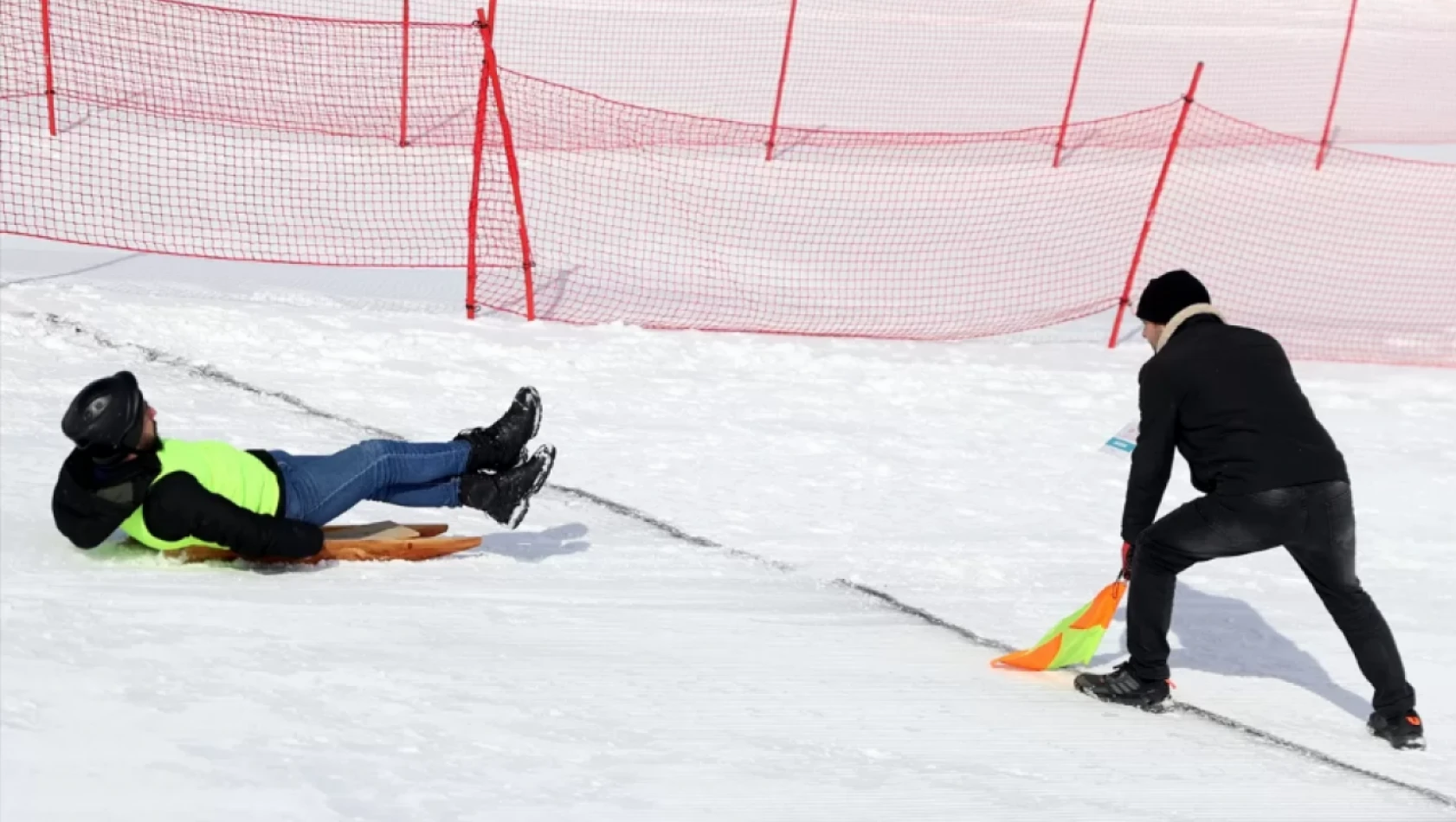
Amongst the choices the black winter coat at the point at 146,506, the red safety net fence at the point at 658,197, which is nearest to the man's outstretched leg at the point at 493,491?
the black winter coat at the point at 146,506

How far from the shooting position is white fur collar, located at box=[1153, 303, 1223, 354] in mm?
5969

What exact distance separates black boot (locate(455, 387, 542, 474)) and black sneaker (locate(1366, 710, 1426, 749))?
3437mm

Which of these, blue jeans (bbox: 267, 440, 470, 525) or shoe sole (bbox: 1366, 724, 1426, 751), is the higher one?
blue jeans (bbox: 267, 440, 470, 525)

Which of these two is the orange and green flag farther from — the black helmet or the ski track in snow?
the black helmet

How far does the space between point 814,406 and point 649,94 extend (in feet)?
29.6

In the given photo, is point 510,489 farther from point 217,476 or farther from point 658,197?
point 658,197

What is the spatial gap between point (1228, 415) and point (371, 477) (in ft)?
10.5

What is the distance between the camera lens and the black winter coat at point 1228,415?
231 inches

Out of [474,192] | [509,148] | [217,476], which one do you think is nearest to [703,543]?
[217,476]

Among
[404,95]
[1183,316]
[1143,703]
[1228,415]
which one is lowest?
[1143,703]

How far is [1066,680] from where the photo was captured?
672 cm

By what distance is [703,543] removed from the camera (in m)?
8.08

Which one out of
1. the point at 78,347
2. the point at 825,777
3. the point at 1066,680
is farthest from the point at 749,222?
the point at 825,777

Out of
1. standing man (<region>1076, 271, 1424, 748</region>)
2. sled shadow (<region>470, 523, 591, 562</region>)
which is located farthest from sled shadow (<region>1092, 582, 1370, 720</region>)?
sled shadow (<region>470, 523, 591, 562</region>)
